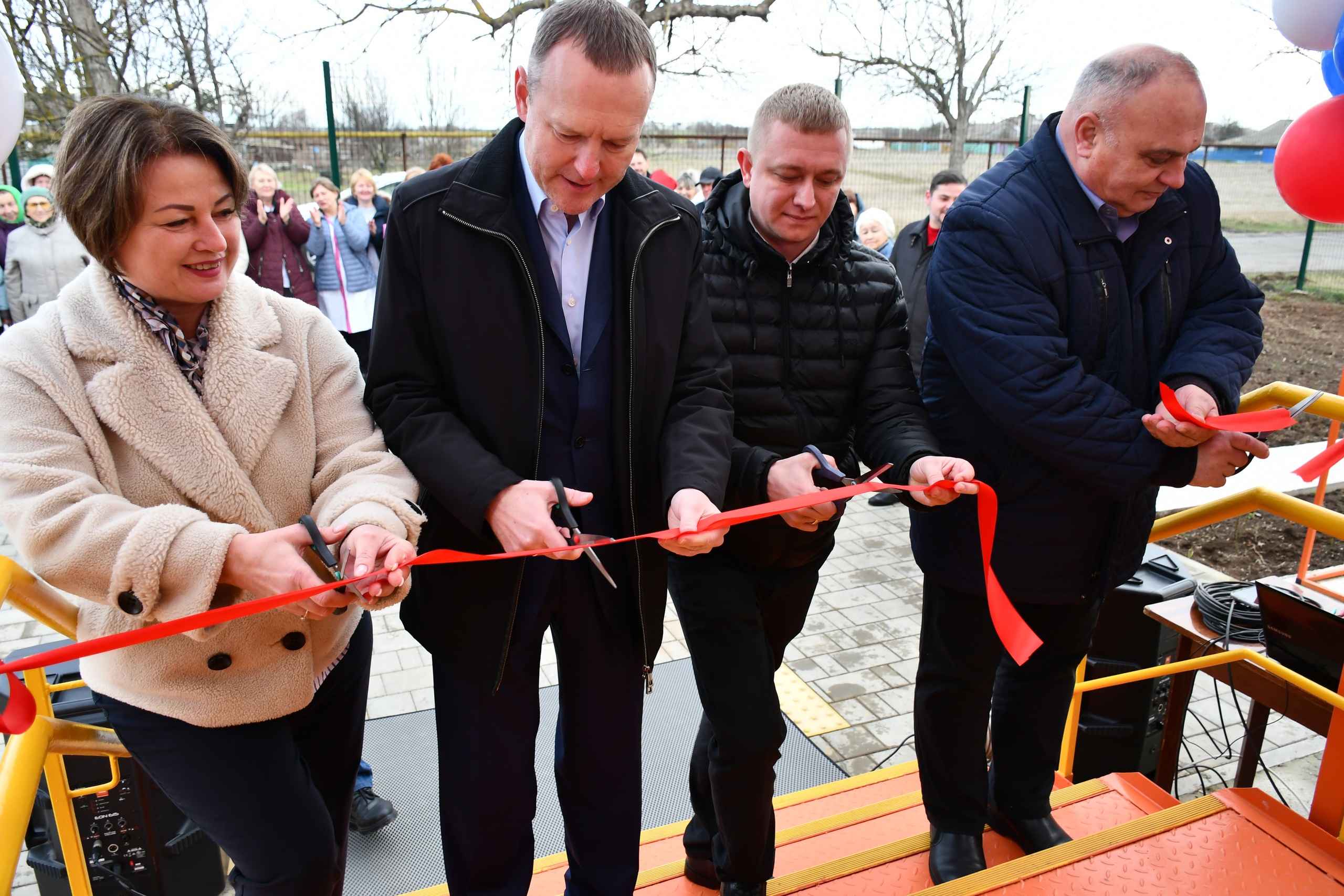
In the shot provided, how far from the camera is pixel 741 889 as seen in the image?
246cm

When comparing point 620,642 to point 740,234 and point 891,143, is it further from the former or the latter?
point 891,143

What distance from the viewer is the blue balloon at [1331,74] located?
2879mm

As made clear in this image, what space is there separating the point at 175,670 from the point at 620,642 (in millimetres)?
944

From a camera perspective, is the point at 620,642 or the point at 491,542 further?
the point at 620,642

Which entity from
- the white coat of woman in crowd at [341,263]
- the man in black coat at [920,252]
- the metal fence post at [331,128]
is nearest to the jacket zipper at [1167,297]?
the man in black coat at [920,252]

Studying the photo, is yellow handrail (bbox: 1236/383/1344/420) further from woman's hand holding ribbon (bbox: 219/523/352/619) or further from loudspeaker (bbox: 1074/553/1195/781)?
woman's hand holding ribbon (bbox: 219/523/352/619)

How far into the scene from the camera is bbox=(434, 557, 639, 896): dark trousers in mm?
2113

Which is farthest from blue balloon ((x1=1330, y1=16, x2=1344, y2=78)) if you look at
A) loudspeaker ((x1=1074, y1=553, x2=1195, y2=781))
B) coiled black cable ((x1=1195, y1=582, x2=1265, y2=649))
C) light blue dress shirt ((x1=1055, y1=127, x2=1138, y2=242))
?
loudspeaker ((x1=1074, y1=553, x2=1195, y2=781))

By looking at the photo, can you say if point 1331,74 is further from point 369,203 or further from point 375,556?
point 369,203

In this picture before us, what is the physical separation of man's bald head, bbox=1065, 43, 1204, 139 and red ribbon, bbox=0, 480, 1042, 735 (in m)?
1.00

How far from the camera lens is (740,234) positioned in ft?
8.07

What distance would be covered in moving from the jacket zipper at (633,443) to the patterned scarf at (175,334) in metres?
0.70

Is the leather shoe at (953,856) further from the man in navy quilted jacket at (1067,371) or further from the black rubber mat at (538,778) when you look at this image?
the black rubber mat at (538,778)

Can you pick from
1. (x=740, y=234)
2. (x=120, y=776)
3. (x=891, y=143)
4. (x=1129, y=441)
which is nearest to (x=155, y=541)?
(x=740, y=234)
